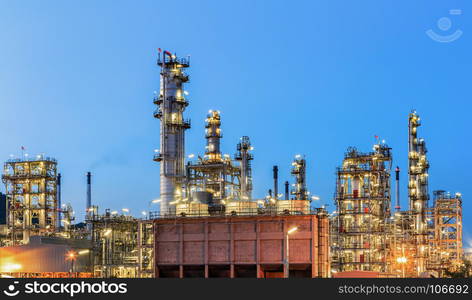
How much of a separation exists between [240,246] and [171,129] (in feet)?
67.1

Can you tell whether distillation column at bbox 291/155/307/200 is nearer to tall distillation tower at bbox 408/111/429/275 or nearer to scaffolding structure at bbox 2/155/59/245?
tall distillation tower at bbox 408/111/429/275

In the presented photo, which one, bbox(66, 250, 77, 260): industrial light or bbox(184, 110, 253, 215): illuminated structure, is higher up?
bbox(184, 110, 253, 215): illuminated structure

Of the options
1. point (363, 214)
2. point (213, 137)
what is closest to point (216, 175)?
point (213, 137)

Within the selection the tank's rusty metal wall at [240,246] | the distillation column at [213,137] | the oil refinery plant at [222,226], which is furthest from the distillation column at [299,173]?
the tank's rusty metal wall at [240,246]

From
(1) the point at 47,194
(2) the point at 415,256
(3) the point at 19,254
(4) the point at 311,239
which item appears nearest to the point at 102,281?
(4) the point at 311,239

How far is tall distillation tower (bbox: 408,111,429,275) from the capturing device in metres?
110

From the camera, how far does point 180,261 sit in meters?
70.2

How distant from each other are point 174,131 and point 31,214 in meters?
28.2

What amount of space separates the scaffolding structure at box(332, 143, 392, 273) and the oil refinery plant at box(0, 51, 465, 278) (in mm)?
130

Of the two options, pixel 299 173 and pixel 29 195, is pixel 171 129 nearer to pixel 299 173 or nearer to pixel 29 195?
pixel 29 195

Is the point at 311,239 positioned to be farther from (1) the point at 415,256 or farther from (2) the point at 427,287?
(1) the point at 415,256

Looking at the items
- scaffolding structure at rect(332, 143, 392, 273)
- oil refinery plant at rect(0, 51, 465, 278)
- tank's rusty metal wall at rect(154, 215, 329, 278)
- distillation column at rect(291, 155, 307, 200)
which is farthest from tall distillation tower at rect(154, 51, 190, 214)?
distillation column at rect(291, 155, 307, 200)

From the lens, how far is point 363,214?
83125mm

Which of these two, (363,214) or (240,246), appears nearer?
(240,246)
